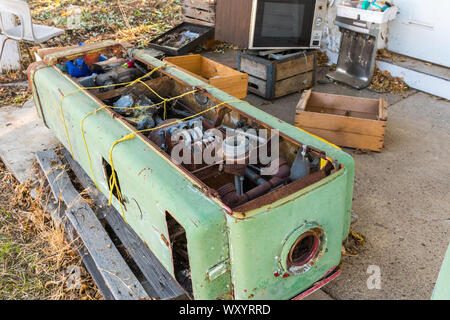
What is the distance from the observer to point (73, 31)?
23.9ft

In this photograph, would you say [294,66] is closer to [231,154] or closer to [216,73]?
[216,73]

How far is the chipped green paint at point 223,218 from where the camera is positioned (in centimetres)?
180

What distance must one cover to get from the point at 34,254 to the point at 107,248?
0.63m

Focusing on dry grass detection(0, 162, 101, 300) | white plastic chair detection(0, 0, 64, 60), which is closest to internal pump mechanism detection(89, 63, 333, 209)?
dry grass detection(0, 162, 101, 300)

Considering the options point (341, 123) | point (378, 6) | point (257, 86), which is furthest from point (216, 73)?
point (378, 6)

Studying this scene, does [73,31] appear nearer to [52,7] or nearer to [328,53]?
[52,7]

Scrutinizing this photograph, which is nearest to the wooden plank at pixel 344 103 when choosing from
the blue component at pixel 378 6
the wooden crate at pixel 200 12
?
the blue component at pixel 378 6

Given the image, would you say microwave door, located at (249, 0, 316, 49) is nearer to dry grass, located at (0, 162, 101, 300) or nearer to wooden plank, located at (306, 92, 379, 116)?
wooden plank, located at (306, 92, 379, 116)

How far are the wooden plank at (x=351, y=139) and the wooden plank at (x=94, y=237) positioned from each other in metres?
2.10

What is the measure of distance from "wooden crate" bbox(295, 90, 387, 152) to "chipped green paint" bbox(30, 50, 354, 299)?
4.14ft

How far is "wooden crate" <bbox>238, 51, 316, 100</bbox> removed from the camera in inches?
179

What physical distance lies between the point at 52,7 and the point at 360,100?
7380mm

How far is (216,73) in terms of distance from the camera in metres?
4.26

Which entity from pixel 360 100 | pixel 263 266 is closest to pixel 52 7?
pixel 360 100
